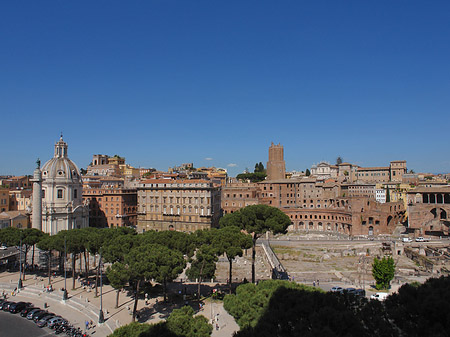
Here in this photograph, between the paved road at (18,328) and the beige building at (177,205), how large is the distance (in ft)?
135

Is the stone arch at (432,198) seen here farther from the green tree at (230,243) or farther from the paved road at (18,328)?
the paved road at (18,328)

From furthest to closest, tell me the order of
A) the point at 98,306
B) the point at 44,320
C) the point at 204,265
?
the point at 204,265 < the point at 98,306 < the point at 44,320

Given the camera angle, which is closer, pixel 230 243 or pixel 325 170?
pixel 230 243

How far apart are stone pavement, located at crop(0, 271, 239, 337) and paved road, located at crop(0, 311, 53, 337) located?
269 centimetres

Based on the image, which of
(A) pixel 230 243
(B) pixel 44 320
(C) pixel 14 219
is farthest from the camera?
(C) pixel 14 219

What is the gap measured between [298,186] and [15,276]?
69.2 m

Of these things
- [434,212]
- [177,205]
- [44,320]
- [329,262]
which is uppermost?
[177,205]

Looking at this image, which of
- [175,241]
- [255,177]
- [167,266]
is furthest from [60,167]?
[255,177]

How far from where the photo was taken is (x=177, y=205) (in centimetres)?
7244

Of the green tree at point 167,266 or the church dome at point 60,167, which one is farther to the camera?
the church dome at point 60,167

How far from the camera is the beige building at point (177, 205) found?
70.6 m

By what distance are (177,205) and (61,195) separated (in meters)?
22.5

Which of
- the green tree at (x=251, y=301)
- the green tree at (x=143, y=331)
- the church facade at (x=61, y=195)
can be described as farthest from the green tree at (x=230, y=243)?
the church facade at (x=61, y=195)

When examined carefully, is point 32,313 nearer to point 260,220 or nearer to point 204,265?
point 204,265
